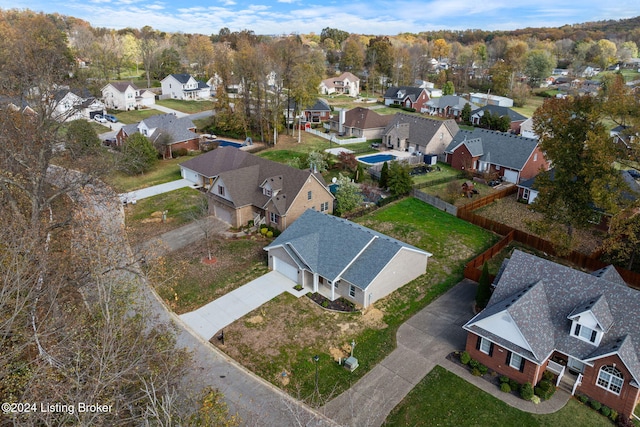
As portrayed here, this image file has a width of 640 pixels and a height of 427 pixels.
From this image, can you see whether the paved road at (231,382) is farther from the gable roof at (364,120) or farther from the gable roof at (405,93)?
the gable roof at (405,93)

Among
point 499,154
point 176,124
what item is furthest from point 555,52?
point 176,124

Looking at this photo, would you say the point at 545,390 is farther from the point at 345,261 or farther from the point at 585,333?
the point at 345,261

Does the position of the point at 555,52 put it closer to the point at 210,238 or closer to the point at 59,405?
the point at 210,238

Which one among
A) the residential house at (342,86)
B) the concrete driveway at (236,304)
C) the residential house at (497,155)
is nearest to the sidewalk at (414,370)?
the concrete driveway at (236,304)

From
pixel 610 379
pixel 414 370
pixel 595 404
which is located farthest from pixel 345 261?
pixel 610 379

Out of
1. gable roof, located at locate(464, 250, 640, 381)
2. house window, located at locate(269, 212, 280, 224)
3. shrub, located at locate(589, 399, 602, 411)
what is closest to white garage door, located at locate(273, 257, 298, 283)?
house window, located at locate(269, 212, 280, 224)

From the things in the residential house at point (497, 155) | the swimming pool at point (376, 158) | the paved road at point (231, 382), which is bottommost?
the paved road at point (231, 382)

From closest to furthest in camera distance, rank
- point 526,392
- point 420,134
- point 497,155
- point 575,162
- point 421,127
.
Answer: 1. point 526,392
2. point 575,162
3. point 497,155
4. point 420,134
5. point 421,127
